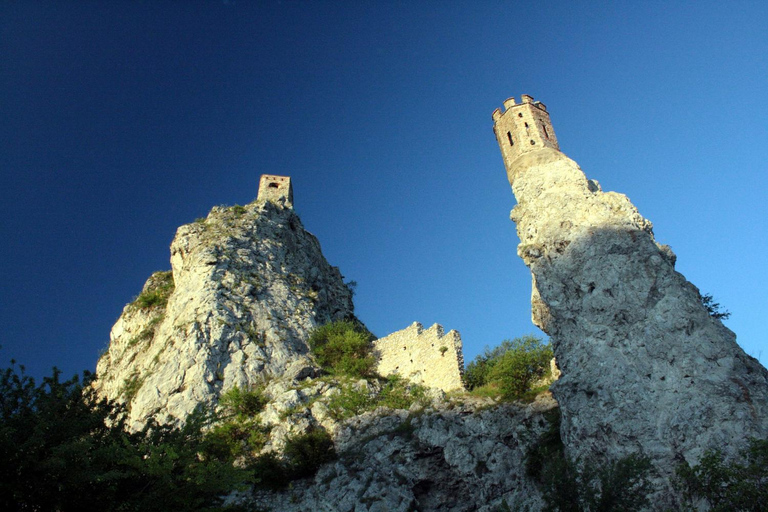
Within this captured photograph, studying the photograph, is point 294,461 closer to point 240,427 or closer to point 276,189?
point 240,427

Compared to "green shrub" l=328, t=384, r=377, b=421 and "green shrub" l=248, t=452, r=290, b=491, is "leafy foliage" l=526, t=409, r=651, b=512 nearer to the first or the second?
"green shrub" l=248, t=452, r=290, b=491

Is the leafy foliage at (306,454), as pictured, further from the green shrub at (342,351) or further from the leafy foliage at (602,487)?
the leafy foliage at (602,487)

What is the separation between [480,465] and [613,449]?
18.7 feet

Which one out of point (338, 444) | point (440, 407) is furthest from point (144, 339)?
point (440, 407)

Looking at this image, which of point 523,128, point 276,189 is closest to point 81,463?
point 523,128

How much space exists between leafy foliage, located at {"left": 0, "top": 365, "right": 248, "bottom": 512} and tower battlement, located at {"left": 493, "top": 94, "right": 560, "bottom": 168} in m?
19.3

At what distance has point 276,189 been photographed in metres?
47.3

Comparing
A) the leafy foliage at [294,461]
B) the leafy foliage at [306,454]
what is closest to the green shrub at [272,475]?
the leafy foliage at [294,461]

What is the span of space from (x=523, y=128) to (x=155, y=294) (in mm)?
28602

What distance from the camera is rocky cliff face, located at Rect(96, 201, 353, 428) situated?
27.7 metres

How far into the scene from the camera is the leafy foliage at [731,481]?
33.9 feet

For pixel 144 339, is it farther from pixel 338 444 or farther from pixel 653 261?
pixel 653 261

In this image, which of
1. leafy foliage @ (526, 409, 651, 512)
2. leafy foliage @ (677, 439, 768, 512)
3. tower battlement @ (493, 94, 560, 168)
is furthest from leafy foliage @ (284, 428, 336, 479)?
tower battlement @ (493, 94, 560, 168)

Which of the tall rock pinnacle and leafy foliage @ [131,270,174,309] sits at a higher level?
leafy foliage @ [131,270,174,309]
